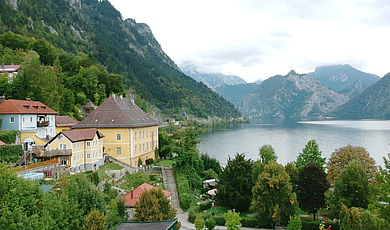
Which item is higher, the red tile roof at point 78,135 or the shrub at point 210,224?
the red tile roof at point 78,135

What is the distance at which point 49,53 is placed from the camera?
3046 inches

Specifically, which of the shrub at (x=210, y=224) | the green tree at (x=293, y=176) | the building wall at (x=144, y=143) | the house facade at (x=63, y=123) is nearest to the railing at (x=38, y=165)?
the building wall at (x=144, y=143)

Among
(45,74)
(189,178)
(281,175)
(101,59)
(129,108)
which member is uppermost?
(101,59)

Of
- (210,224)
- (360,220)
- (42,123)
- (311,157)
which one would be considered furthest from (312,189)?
(42,123)

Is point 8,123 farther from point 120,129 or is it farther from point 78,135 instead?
point 120,129

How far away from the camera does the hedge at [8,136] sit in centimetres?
3514

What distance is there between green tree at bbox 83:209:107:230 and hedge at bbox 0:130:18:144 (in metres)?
19.4

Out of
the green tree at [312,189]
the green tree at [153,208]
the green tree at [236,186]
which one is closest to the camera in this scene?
the green tree at [153,208]

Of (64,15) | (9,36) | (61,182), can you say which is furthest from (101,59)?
(61,182)

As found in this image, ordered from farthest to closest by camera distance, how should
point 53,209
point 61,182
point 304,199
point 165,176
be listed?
point 165,176, point 304,199, point 61,182, point 53,209

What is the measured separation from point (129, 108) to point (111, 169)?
524 inches

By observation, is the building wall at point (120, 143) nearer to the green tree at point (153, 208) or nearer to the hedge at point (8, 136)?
the hedge at point (8, 136)

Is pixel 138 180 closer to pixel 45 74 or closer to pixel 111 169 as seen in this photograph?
pixel 111 169

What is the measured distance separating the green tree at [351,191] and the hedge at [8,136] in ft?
110
